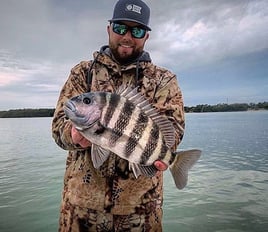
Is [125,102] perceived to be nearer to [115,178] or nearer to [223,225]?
[115,178]

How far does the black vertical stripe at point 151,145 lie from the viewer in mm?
2383

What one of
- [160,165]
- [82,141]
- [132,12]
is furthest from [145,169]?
[132,12]

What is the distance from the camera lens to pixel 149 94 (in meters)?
3.03

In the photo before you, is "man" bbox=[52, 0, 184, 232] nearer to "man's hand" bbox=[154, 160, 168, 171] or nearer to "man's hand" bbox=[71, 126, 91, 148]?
"man's hand" bbox=[71, 126, 91, 148]

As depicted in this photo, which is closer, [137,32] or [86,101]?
[86,101]

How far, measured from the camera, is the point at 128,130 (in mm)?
2338

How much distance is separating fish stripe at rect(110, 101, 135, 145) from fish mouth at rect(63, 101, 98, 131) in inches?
6.7

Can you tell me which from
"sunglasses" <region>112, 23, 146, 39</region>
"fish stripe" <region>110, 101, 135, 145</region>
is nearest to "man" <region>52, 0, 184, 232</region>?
"sunglasses" <region>112, 23, 146, 39</region>

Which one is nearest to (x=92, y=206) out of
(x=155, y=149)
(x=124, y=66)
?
(x=155, y=149)

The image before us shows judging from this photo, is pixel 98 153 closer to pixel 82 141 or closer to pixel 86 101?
pixel 82 141

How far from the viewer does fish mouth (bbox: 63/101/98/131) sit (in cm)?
224

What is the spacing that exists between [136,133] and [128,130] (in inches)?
2.8

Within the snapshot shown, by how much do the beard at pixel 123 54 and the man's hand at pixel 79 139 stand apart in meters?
0.97

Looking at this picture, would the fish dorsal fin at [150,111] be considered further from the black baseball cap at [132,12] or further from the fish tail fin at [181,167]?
the black baseball cap at [132,12]
